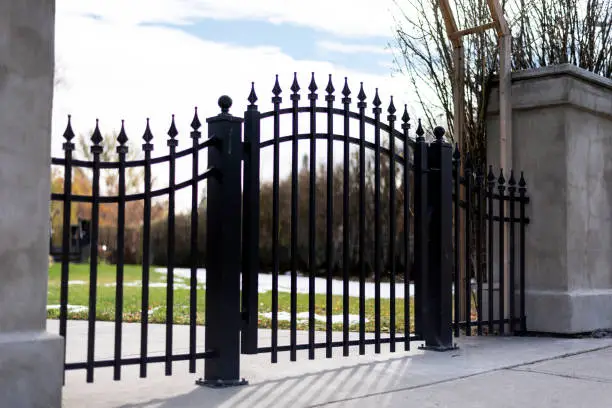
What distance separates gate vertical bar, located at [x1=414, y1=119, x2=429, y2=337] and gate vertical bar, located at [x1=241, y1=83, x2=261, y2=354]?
1.79 meters

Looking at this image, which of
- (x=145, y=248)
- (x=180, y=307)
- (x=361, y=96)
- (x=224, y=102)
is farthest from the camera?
(x=180, y=307)

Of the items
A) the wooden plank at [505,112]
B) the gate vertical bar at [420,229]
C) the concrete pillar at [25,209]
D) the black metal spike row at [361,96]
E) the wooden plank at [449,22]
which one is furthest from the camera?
the wooden plank at [449,22]

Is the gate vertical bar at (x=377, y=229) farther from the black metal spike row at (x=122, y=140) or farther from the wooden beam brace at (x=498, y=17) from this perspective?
the wooden beam brace at (x=498, y=17)

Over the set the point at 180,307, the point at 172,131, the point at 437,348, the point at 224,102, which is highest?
the point at 224,102

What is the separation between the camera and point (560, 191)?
759 centimetres

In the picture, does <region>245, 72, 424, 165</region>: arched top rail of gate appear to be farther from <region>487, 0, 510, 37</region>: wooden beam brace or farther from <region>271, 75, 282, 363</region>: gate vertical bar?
<region>487, 0, 510, 37</region>: wooden beam brace

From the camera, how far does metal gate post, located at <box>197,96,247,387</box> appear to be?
468cm

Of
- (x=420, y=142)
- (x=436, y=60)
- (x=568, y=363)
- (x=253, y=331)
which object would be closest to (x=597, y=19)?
(x=436, y=60)

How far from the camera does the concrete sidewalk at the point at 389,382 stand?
4.29 meters

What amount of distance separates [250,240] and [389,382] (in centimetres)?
132

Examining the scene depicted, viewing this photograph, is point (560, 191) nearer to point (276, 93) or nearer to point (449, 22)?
point (449, 22)

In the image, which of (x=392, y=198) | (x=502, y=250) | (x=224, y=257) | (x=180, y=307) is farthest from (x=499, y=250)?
(x=180, y=307)

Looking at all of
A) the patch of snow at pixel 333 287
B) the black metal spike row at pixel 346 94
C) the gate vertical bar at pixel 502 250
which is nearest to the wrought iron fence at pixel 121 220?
the black metal spike row at pixel 346 94

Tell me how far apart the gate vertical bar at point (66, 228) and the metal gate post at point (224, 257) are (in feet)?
3.07
